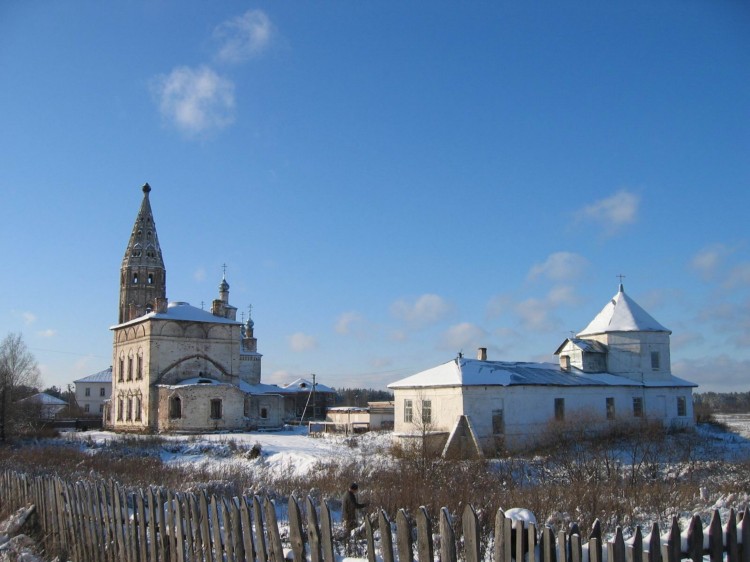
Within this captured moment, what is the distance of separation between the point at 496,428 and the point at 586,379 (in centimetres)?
675

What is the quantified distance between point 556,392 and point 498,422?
377cm

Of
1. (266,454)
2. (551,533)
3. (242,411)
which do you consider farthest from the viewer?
(242,411)

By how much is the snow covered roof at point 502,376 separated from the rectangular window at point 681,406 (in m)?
1.86

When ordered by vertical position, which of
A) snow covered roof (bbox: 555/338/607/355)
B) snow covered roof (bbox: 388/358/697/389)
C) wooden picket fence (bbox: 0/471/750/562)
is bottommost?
wooden picket fence (bbox: 0/471/750/562)

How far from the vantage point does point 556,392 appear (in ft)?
97.2

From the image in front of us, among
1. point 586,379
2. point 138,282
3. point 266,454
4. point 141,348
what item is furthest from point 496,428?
point 138,282

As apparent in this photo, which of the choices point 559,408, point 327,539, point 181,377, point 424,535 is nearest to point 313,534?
point 327,539

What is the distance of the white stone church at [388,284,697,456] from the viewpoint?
27.0 meters

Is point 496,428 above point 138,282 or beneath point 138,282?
beneath

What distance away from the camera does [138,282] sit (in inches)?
2120

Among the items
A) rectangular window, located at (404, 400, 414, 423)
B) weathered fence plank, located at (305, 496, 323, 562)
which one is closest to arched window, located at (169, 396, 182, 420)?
rectangular window, located at (404, 400, 414, 423)

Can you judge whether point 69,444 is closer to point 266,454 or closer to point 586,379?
point 266,454

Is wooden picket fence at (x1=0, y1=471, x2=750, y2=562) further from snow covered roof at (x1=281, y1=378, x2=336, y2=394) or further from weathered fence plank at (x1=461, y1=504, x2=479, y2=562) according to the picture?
snow covered roof at (x1=281, y1=378, x2=336, y2=394)

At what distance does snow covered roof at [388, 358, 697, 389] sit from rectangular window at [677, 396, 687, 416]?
1.86 m
